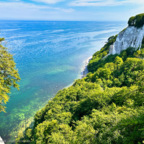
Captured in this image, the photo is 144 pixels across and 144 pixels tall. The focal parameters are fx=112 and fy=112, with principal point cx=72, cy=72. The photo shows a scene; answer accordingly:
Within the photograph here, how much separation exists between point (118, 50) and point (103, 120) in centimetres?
4417

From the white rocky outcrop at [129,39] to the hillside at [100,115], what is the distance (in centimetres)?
921

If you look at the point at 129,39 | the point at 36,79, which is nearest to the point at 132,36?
the point at 129,39

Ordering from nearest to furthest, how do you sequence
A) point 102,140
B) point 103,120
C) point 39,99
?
point 102,140
point 103,120
point 39,99

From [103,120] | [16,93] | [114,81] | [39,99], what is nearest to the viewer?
[103,120]

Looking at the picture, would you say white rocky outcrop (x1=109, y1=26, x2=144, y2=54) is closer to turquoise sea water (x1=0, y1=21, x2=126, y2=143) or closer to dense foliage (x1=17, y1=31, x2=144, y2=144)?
dense foliage (x1=17, y1=31, x2=144, y2=144)

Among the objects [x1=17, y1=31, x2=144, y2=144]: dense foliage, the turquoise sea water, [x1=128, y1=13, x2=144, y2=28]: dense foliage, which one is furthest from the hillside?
[x1=128, y1=13, x2=144, y2=28]: dense foliage

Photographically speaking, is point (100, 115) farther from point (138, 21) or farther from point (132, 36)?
point (138, 21)

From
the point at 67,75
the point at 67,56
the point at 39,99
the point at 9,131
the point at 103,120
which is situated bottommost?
the point at 9,131

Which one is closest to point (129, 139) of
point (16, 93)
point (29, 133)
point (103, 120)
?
point (103, 120)

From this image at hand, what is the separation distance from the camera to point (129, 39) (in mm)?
48000

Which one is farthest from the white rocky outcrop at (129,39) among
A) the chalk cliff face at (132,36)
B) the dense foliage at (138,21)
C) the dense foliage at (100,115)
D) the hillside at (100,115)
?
the hillside at (100,115)

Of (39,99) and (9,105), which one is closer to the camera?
(9,105)

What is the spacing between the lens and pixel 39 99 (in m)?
40.6

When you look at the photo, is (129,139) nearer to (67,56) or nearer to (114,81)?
(114,81)
